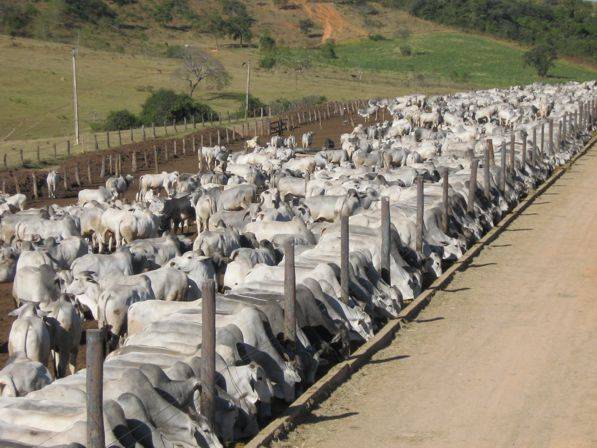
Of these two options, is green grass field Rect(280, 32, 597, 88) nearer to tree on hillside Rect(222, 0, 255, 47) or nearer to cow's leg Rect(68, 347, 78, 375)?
tree on hillside Rect(222, 0, 255, 47)

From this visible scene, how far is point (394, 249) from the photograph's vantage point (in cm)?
1647

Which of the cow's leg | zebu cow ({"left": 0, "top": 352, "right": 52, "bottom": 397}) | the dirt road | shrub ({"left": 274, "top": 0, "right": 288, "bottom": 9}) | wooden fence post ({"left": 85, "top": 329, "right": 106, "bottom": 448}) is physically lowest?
the cow's leg

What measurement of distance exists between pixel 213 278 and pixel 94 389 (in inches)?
331

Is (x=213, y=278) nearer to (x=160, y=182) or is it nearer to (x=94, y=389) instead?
(x=94, y=389)

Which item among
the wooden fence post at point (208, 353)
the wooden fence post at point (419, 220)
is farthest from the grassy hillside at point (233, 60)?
the wooden fence post at point (208, 353)

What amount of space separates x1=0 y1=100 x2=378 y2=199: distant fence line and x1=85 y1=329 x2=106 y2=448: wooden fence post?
27089 mm

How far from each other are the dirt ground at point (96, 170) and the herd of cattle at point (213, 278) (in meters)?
0.69

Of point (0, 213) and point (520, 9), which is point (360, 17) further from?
point (0, 213)

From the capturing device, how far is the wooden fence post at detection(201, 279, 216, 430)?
995 centimetres

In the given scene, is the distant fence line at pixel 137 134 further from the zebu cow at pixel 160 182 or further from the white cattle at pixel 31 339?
the white cattle at pixel 31 339

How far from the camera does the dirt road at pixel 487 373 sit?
10.6 metres

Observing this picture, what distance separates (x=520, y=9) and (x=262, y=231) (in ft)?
413

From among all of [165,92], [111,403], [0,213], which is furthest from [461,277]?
[165,92]

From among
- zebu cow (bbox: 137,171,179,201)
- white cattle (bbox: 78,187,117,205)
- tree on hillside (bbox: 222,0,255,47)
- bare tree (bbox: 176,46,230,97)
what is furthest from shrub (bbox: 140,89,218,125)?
tree on hillside (bbox: 222,0,255,47)
